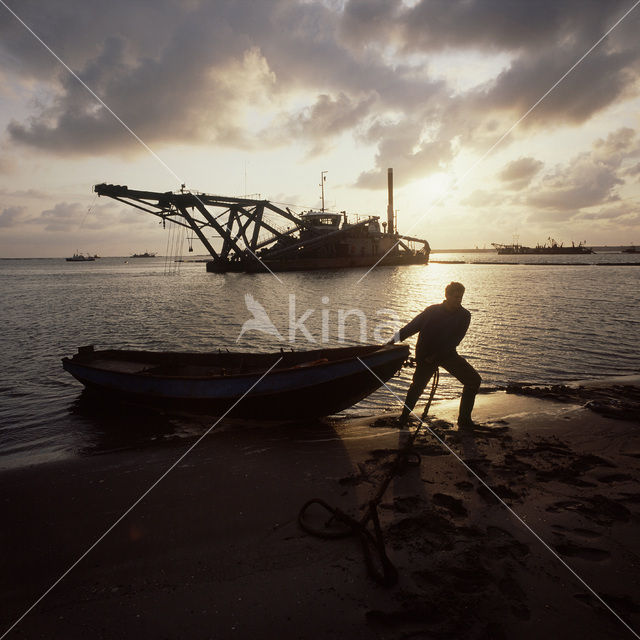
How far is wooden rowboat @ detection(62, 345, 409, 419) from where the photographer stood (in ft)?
20.0

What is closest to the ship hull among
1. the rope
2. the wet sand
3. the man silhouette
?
the man silhouette

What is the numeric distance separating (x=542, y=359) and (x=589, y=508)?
29.7 ft

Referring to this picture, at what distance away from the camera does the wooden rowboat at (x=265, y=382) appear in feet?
20.0

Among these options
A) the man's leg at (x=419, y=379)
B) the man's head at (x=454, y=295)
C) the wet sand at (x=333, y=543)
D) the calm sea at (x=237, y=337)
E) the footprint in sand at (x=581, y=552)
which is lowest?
the calm sea at (x=237, y=337)

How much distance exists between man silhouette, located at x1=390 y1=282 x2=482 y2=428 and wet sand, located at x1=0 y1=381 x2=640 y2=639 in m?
0.90

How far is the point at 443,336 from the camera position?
5184 mm

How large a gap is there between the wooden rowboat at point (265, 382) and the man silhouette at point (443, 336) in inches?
20.9

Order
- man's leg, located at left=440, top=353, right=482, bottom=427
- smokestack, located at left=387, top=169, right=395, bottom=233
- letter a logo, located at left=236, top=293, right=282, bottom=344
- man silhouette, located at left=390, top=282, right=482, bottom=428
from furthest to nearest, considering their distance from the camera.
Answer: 1. smokestack, located at left=387, top=169, right=395, bottom=233
2. letter a logo, located at left=236, top=293, right=282, bottom=344
3. man's leg, located at left=440, top=353, right=482, bottom=427
4. man silhouette, located at left=390, top=282, right=482, bottom=428

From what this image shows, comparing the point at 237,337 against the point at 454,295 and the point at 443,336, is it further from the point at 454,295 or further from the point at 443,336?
the point at 454,295

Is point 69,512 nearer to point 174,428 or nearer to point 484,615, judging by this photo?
point 174,428

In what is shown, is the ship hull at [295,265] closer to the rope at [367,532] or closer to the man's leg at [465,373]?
the man's leg at [465,373]

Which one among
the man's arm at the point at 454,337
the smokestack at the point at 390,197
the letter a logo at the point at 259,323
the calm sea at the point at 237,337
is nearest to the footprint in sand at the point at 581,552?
the man's arm at the point at 454,337

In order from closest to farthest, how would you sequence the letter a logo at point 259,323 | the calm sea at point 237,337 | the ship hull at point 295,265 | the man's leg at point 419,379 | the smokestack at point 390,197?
the man's leg at point 419,379 → the calm sea at point 237,337 → the letter a logo at point 259,323 → the ship hull at point 295,265 → the smokestack at point 390,197

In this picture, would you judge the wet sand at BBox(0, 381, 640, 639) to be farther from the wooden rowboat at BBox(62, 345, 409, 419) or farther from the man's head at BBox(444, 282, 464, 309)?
the man's head at BBox(444, 282, 464, 309)
